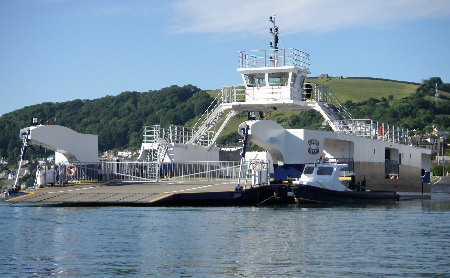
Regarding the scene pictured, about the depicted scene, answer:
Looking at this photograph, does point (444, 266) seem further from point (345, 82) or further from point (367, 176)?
point (345, 82)

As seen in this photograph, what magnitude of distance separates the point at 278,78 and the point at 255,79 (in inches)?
50.1

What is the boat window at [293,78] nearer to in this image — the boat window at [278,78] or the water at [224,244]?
the boat window at [278,78]

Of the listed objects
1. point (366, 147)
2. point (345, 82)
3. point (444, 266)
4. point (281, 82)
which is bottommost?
point (444, 266)

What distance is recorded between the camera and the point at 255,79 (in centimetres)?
4403

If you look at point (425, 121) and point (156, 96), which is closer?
point (156, 96)

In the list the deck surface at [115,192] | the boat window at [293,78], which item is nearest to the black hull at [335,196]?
the deck surface at [115,192]

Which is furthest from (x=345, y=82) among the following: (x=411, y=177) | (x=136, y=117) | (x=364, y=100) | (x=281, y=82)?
(x=281, y=82)

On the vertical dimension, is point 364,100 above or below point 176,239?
above

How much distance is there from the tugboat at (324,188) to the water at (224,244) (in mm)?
3864

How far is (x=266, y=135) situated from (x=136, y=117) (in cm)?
5554

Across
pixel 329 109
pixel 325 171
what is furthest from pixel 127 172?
pixel 329 109

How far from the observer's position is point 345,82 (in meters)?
144

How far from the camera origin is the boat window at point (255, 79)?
144ft

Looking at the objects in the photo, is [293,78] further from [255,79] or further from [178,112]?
[178,112]
